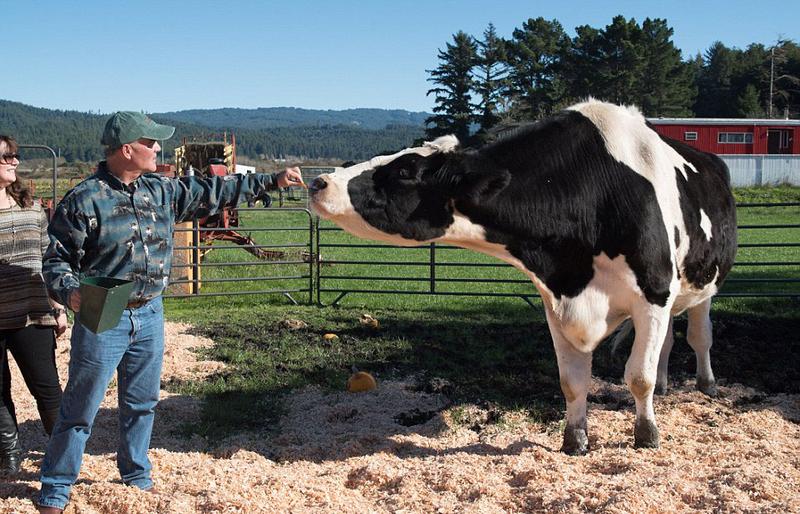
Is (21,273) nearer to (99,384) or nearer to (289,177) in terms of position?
(99,384)

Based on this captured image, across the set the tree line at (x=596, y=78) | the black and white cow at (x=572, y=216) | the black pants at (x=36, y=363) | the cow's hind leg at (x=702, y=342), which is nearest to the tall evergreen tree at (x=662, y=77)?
the tree line at (x=596, y=78)

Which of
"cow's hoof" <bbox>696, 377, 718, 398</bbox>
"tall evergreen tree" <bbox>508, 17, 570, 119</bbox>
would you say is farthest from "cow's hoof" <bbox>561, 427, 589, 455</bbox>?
"tall evergreen tree" <bbox>508, 17, 570, 119</bbox>

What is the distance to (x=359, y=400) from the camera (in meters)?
6.07

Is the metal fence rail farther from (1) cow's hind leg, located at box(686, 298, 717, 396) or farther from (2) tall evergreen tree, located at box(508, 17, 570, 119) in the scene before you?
(2) tall evergreen tree, located at box(508, 17, 570, 119)

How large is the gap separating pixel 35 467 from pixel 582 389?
10.5ft

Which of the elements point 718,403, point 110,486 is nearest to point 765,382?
point 718,403

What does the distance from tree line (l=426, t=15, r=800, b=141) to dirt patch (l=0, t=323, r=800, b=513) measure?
42.1m

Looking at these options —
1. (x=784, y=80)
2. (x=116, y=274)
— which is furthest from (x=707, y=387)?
(x=784, y=80)

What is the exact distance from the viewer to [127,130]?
3596mm

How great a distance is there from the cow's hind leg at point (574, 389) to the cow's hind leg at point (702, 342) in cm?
178

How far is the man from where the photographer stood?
3541mm

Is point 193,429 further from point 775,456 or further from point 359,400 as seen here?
point 775,456

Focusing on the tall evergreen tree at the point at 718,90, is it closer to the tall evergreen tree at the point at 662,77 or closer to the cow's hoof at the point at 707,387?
the tall evergreen tree at the point at 662,77

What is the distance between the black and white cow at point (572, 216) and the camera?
4031 mm
